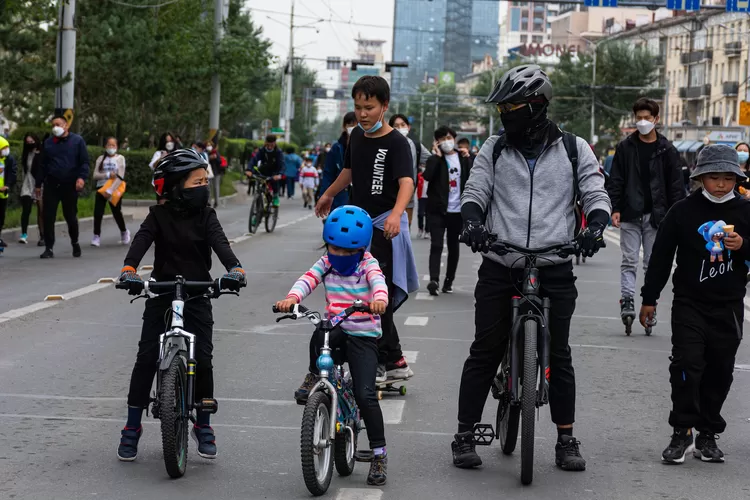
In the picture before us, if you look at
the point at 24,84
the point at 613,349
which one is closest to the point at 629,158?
the point at 613,349

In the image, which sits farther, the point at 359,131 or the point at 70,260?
the point at 70,260

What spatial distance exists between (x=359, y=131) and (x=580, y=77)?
96.8m

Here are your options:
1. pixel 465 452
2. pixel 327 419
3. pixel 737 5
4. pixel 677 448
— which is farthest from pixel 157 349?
pixel 737 5

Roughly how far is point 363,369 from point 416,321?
663 cm

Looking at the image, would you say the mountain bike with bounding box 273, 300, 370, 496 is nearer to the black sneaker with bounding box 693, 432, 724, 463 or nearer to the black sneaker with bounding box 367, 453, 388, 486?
the black sneaker with bounding box 367, 453, 388, 486

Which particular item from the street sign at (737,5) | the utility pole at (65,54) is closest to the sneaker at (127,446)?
the utility pole at (65,54)

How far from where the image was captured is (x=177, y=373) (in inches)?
249

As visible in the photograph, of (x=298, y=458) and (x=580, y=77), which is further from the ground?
(x=580, y=77)

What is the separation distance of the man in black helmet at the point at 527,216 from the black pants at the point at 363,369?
0.58 m

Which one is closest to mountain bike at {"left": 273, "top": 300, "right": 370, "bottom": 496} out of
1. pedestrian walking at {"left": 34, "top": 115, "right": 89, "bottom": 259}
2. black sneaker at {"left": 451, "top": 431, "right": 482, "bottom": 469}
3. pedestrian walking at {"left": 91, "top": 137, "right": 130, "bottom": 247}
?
black sneaker at {"left": 451, "top": 431, "right": 482, "bottom": 469}

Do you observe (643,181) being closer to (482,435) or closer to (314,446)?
(482,435)

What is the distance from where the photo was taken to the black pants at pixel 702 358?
6.97 meters

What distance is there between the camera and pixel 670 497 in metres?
6.23

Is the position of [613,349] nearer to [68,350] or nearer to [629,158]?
[629,158]
